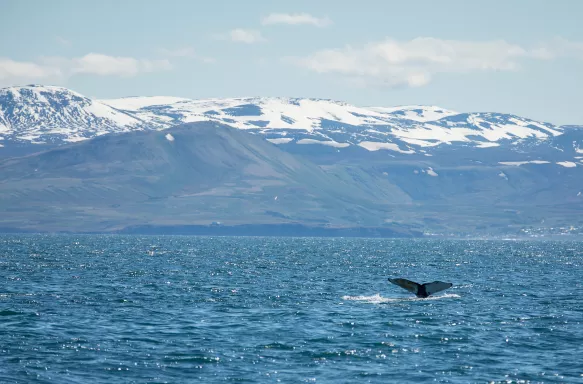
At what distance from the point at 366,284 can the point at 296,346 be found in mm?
44715

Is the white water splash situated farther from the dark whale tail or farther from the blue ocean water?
the dark whale tail

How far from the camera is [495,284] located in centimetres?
9781

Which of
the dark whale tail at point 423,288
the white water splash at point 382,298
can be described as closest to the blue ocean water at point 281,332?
the white water splash at point 382,298

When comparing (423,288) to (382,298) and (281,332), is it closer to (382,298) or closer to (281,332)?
(382,298)

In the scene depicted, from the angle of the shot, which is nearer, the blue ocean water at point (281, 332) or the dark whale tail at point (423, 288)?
the blue ocean water at point (281, 332)

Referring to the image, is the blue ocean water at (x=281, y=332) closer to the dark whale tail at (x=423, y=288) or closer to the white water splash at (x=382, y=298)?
the white water splash at (x=382, y=298)

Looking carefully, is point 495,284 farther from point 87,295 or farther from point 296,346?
point 296,346

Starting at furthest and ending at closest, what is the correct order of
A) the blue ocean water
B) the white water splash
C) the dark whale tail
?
the dark whale tail
the white water splash
the blue ocean water

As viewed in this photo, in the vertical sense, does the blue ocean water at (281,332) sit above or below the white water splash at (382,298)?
below

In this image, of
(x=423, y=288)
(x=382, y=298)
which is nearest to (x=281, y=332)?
(x=382, y=298)

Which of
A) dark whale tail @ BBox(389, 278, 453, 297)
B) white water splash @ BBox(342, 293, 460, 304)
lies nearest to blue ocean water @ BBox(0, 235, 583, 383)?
white water splash @ BBox(342, 293, 460, 304)

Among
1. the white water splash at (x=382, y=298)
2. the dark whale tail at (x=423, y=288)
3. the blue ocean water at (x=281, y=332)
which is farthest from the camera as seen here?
the dark whale tail at (x=423, y=288)

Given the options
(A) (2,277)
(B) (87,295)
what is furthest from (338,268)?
(B) (87,295)

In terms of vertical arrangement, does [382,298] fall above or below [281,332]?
above
